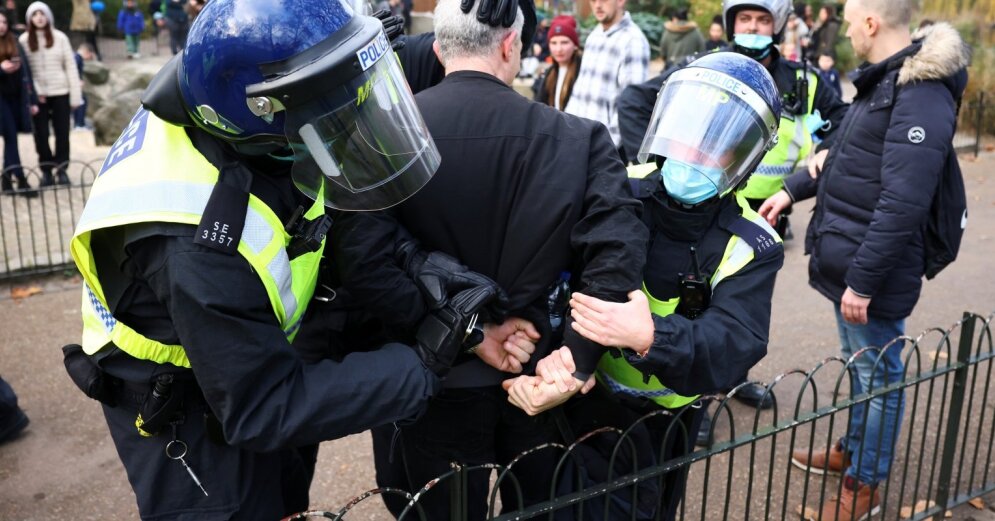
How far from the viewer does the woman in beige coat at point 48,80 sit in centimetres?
871

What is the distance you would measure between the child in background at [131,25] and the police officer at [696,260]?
63.4ft

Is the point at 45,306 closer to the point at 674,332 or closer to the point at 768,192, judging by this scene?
the point at 768,192

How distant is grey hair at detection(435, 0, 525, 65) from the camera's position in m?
2.41

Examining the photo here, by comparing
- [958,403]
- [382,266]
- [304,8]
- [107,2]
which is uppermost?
[304,8]

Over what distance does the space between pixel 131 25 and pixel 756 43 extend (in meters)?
18.2

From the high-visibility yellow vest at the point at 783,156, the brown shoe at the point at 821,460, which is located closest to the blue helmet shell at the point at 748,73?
the high-visibility yellow vest at the point at 783,156

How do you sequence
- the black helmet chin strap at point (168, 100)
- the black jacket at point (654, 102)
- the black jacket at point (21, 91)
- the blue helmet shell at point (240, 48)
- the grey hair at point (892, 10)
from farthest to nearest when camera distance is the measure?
1. the black jacket at point (21, 91)
2. the black jacket at point (654, 102)
3. the grey hair at point (892, 10)
4. the black helmet chin strap at point (168, 100)
5. the blue helmet shell at point (240, 48)

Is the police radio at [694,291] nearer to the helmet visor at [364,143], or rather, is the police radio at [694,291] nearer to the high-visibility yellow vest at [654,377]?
the high-visibility yellow vest at [654,377]

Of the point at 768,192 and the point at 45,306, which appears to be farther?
the point at 45,306

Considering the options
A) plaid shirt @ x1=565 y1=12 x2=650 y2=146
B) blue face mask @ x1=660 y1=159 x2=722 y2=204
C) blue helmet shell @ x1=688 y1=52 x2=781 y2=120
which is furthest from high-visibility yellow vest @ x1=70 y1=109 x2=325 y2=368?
plaid shirt @ x1=565 y1=12 x2=650 y2=146

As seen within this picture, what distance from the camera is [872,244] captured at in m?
3.53

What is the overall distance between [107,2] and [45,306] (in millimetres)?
19315

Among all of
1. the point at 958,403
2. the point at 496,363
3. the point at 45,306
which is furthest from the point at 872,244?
the point at 45,306

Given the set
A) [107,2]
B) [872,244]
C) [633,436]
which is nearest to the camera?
[633,436]
